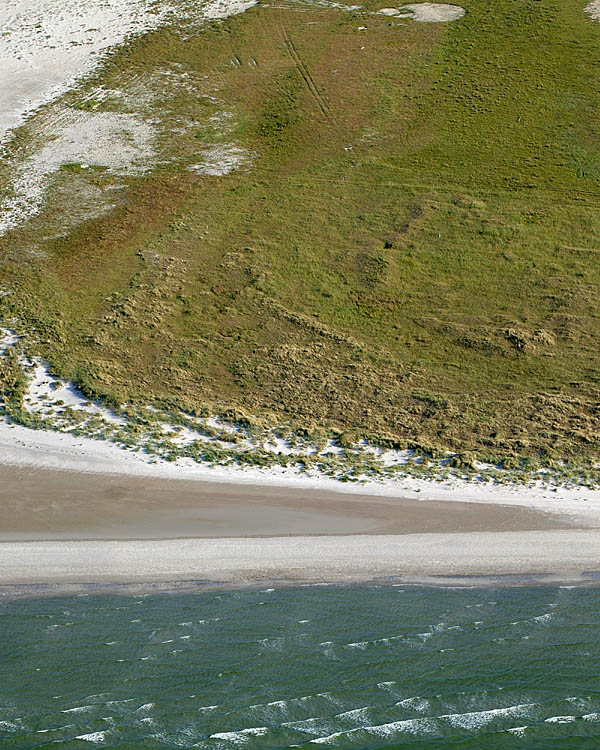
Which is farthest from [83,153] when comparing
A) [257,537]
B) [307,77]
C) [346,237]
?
[257,537]

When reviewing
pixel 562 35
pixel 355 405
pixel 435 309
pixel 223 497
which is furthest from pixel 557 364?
pixel 562 35

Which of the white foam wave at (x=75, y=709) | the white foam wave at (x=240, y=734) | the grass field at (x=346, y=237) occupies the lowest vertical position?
the white foam wave at (x=240, y=734)

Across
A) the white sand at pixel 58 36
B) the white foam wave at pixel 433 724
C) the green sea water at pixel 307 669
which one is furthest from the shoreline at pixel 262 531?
the white sand at pixel 58 36

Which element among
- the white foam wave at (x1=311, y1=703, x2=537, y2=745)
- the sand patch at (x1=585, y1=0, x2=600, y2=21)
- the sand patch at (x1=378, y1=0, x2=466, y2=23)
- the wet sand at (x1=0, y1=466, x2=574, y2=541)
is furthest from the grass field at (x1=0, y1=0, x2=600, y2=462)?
the white foam wave at (x1=311, y1=703, x2=537, y2=745)

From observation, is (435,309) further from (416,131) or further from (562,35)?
(562,35)

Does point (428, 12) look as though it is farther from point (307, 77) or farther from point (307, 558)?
point (307, 558)

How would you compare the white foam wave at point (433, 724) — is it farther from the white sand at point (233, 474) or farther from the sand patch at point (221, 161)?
the sand patch at point (221, 161)
